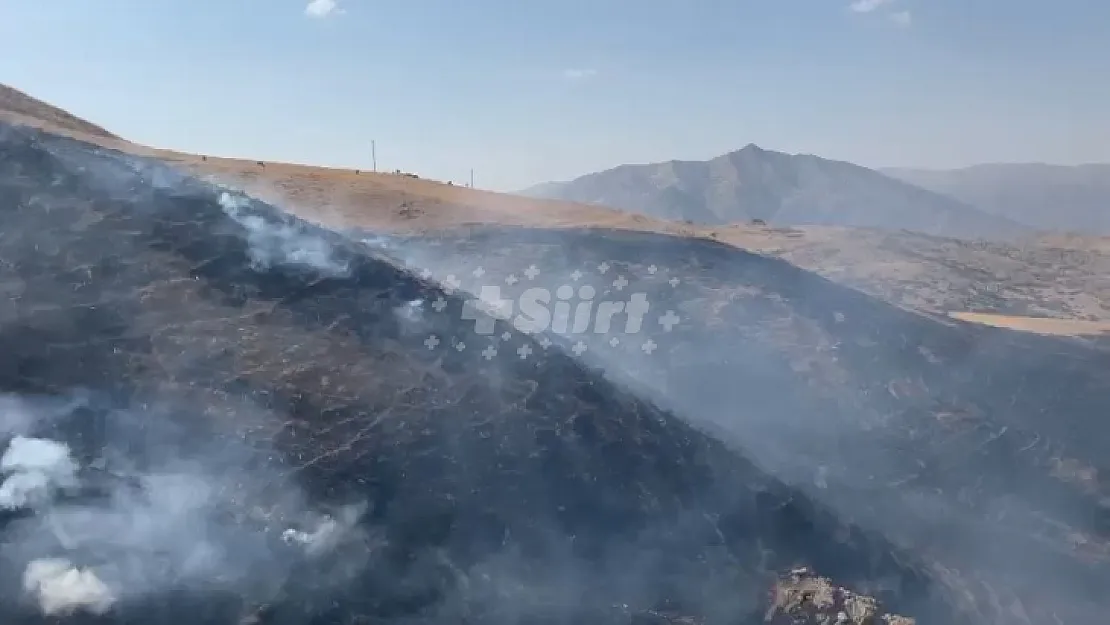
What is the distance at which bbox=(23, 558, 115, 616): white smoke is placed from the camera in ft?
63.9

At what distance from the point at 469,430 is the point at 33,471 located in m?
11.6

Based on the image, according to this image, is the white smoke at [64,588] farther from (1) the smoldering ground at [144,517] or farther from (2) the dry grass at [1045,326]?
(2) the dry grass at [1045,326]

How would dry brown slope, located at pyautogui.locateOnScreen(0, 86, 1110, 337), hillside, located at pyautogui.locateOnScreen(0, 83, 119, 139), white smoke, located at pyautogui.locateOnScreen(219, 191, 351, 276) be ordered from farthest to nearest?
hillside, located at pyautogui.locateOnScreen(0, 83, 119, 139) < dry brown slope, located at pyautogui.locateOnScreen(0, 86, 1110, 337) < white smoke, located at pyautogui.locateOnScreen(219, 191, 351, 276)

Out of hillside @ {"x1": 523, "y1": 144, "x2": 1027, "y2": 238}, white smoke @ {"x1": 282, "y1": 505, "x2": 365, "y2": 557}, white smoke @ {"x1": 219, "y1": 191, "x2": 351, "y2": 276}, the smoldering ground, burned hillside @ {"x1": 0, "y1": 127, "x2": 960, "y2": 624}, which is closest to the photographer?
the smoldering ground

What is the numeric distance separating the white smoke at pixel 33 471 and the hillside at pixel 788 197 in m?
140

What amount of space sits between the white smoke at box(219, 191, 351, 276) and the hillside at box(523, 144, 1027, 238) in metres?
127

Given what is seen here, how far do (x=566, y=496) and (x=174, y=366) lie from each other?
12.2 meters

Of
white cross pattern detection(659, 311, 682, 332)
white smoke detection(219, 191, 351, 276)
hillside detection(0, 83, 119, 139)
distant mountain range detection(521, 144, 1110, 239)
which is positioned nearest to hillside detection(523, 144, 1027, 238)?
distant mountain range detection(521, 144, 1110, 239)

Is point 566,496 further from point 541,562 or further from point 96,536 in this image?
point 96,536

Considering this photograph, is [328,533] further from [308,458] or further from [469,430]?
[469,430]

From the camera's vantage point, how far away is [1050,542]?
3309cm

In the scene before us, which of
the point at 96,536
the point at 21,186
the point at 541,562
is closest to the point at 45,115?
the point at 21,186

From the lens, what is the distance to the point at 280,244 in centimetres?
3272

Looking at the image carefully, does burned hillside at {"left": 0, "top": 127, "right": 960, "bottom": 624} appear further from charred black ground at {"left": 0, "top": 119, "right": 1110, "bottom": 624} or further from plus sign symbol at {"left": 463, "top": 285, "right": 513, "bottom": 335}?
plus sign symbol at {"left": 463, "top": 285, "right": 513, "bottom": 335}
